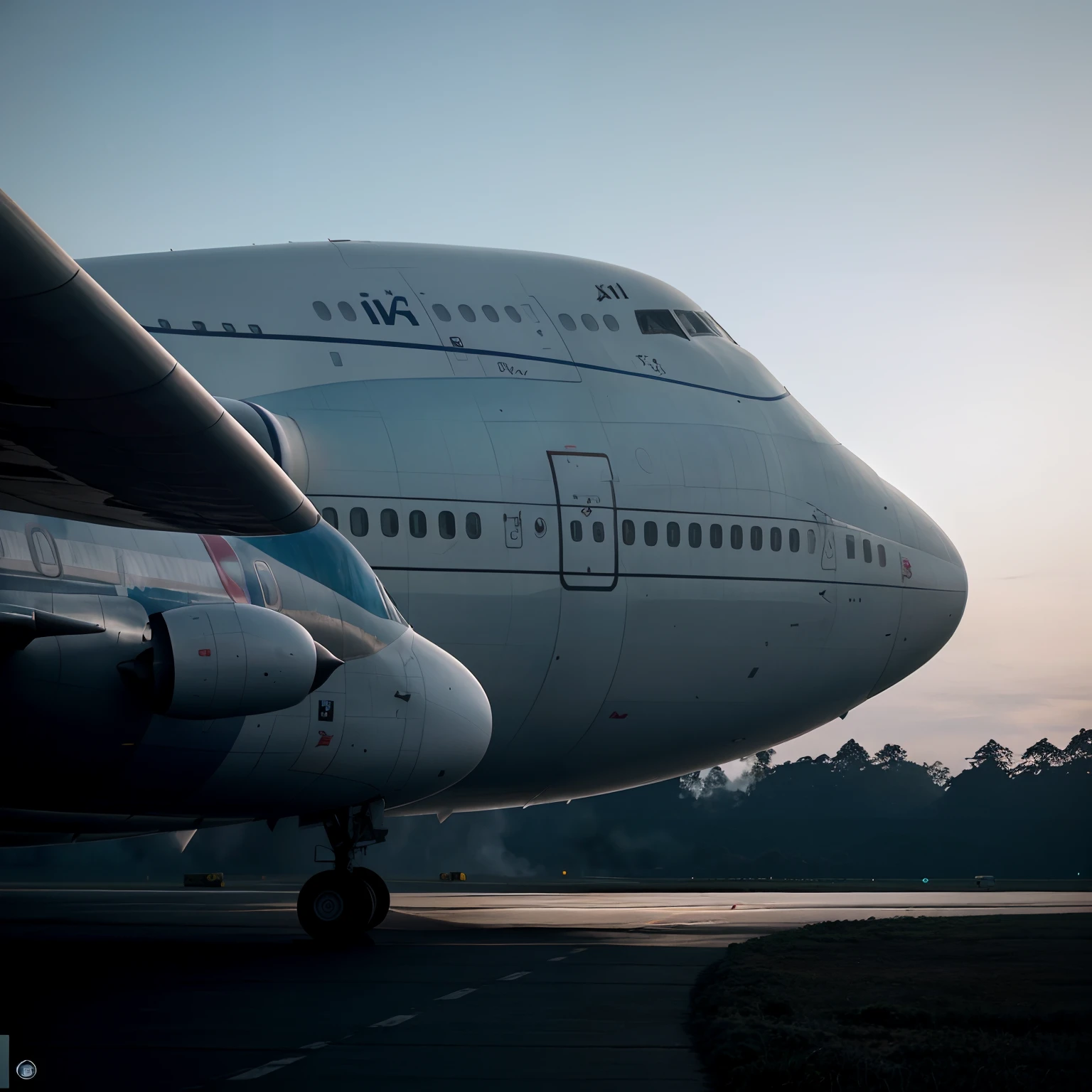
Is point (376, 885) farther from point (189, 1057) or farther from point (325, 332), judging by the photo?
point (189, 1057)

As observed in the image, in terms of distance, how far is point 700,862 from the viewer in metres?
87.2

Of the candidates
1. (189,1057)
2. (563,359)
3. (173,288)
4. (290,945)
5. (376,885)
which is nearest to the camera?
(189,1057)

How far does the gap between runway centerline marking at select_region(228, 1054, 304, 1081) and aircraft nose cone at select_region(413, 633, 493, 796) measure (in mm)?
7397

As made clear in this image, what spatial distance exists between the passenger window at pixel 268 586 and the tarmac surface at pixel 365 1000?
3256 millimetres

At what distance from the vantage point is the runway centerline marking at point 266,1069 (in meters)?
7.06

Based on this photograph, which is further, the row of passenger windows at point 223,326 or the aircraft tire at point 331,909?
the row of passenger windows at point 223,326

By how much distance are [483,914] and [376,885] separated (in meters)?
6.38

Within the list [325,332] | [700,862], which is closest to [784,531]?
[325,332]

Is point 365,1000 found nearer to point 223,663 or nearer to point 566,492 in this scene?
point 223,663

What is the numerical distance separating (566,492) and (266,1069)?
44.6 feet

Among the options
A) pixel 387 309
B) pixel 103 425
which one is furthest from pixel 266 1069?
pixel 387 309

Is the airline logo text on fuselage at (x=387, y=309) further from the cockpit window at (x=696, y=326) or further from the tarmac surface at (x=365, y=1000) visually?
the tarmac surface at (x=365, y=1000)

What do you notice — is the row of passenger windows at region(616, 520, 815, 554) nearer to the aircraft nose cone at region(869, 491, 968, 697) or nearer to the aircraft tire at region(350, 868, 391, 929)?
the aircraft nose cone at region(869, 491, 968, 697)

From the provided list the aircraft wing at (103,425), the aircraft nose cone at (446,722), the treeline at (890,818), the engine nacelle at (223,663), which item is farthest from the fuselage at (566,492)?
the treeline at (890,818)
